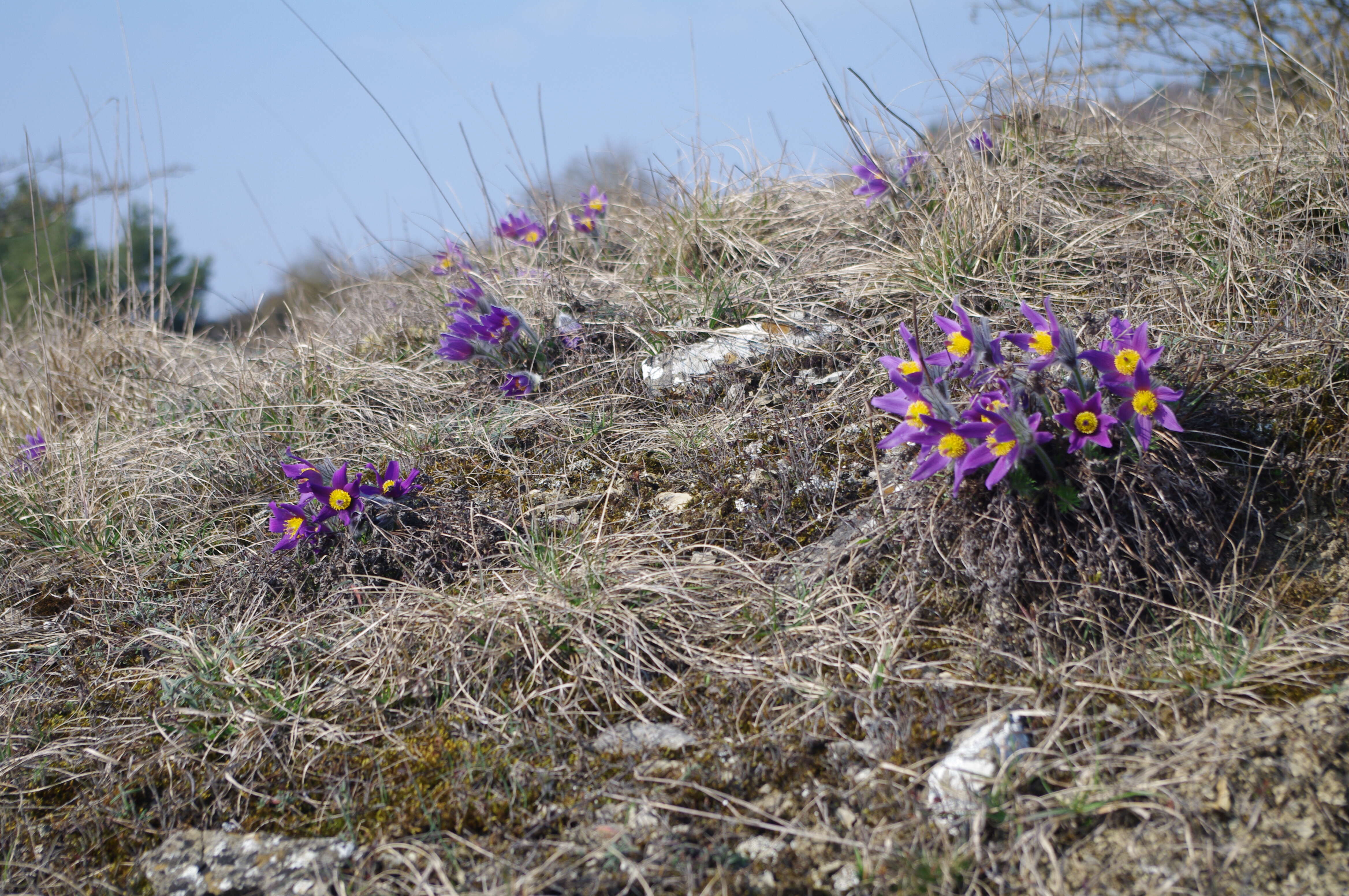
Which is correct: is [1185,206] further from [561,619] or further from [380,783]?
[380,783]

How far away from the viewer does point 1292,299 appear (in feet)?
7.88

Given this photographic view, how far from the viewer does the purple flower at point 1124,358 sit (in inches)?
66.6

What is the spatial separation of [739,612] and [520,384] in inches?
55.8

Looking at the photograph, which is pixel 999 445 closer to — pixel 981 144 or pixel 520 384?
pixel 520 384

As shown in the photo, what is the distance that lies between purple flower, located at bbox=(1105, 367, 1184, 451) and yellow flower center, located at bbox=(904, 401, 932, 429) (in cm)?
38

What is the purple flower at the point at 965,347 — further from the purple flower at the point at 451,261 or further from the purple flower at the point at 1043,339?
the purple flower at the point at 451,261

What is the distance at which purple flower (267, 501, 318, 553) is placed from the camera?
87.4 inches

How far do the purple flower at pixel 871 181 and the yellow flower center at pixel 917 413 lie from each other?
177 centimetres

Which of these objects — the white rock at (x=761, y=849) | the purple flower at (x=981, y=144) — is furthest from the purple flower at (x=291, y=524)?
the purple flower at (x=981, y=144)

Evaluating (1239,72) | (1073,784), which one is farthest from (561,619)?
(1239,72)

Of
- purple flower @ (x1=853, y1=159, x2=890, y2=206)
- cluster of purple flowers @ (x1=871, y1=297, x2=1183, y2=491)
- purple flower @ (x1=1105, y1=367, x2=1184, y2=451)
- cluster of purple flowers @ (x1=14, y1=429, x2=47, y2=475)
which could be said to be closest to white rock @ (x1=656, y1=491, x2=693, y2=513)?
cluster of purple flowers @ (x1=871, y1=297, x2=1183, y2=491)

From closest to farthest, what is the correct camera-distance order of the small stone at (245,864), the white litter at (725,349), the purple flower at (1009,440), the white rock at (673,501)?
the small stone at (245,864), the purple flower at (1009,440), the white rock at (673,501), the white litter at (725,349)

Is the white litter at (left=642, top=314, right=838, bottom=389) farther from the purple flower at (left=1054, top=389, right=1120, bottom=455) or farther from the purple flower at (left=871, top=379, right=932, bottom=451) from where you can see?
the purple flower at (left=1054, top=389, right=1120, bottom=455)

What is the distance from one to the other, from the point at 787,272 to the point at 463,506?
63.1 inches
